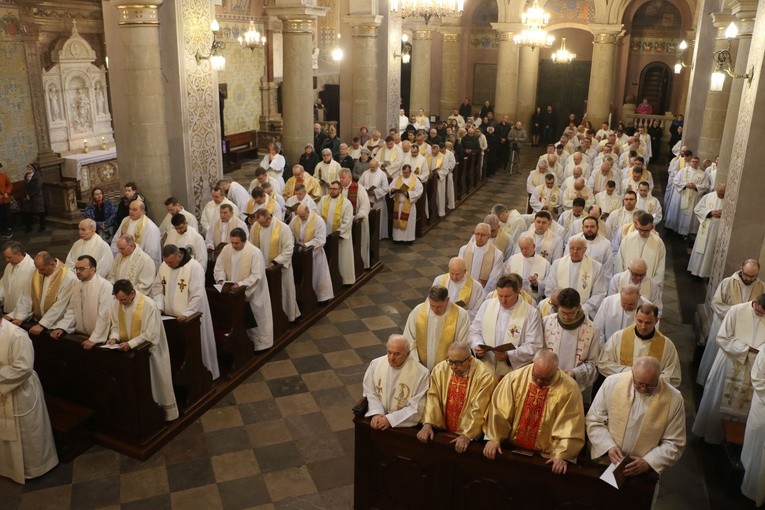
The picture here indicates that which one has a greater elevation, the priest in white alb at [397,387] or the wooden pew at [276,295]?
the priest in white alb at [397,387]

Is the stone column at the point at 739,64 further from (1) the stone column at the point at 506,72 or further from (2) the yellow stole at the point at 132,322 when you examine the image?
(1) the stone column at the point at 506,72

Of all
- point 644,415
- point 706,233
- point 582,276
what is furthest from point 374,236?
point 644,415

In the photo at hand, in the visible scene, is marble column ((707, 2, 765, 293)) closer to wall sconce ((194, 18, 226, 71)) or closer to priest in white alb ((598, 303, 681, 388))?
priest in white alb ((598, 303, 681, 388))

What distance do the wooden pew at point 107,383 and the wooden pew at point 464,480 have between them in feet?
7.53

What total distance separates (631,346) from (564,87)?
22.1m

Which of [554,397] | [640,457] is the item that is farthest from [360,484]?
[640,457]

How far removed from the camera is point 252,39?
1912cm

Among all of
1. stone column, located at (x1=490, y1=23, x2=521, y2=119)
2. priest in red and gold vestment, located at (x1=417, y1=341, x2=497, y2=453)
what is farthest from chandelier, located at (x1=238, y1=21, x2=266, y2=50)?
priest in red and gold vestment, located at (x1=417, y1=341, x2=497, y2=453)

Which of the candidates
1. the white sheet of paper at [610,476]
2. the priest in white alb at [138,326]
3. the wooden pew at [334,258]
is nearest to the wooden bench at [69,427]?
the priest in white alb at [138,326]

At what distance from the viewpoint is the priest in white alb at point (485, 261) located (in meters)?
7.94

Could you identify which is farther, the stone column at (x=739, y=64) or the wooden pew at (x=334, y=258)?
the wooden pew at (x=334, y=258)

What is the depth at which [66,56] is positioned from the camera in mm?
14539

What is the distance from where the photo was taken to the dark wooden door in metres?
25.6

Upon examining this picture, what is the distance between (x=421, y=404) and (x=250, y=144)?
17665 millimetres
